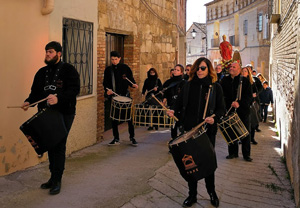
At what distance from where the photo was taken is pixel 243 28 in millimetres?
39375

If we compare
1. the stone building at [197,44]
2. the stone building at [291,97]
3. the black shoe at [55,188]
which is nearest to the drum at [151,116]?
the stone building at [291,97]

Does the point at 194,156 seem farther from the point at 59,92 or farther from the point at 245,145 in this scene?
the point at 245,145

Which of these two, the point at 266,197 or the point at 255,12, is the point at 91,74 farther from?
the point at 255,12

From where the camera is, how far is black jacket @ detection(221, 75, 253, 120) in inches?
303

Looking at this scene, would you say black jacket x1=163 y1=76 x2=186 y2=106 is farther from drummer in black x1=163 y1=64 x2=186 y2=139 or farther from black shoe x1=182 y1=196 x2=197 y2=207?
black shoe x1=182 y1=196 x2=197 y2=207

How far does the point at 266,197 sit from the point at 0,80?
3.71m

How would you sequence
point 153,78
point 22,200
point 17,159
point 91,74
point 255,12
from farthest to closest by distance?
point 255,12 < point 153,78 < point 91,74 < point 17,159 < point 22,200

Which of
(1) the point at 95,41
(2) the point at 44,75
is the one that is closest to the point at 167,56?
(1) the point at 95,41

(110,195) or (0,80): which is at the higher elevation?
(0,80)

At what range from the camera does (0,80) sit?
586cm

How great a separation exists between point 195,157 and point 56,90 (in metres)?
1.77

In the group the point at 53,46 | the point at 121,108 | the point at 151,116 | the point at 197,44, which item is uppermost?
the point at 197,44

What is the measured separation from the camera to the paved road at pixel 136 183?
5133mm

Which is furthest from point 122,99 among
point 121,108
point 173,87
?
point 173,87
